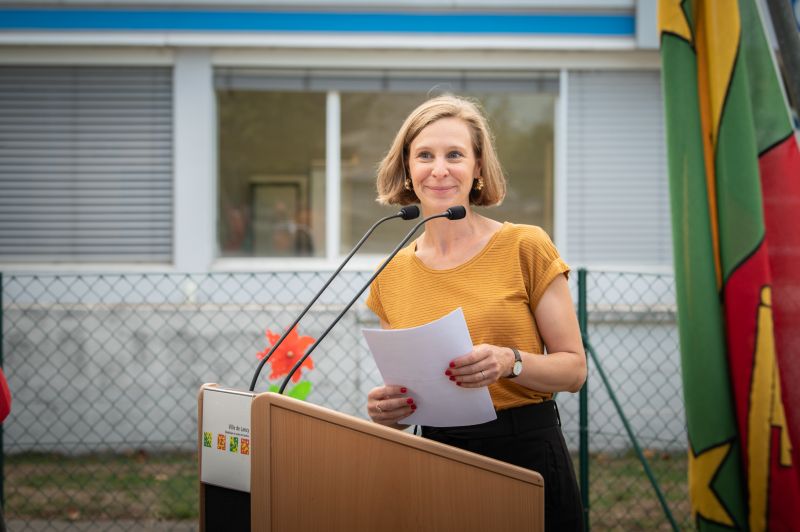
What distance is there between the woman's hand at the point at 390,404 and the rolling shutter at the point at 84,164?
192 inches

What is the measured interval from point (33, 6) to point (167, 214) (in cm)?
204

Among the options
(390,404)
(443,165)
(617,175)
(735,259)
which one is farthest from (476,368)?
(617,175)

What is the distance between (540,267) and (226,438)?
3.00ft

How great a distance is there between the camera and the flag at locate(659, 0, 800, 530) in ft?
8.08

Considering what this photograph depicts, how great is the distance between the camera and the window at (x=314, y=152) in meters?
6.59

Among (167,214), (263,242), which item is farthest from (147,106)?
(263,242)

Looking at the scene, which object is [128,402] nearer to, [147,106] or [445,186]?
[147,106]

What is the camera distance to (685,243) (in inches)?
101

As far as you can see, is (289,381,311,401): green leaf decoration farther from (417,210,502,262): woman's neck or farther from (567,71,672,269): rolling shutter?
(567,71,672,269): rolling shutter

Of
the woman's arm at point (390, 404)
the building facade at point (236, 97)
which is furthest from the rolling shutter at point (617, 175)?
the woman's arm at point (390, 404)

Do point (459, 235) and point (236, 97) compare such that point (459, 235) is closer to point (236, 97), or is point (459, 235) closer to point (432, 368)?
point (432, 368)

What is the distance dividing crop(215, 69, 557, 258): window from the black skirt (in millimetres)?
4736

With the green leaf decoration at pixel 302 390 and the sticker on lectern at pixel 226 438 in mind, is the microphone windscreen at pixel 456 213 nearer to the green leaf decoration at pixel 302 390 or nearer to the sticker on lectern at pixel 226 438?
the sticker on lectern at pixel 226 438

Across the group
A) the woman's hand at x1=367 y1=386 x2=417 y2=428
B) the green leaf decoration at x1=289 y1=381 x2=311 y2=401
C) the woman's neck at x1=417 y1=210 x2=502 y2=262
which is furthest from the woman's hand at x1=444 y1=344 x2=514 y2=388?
the green leaf decoration at x1=289 y1=381 x2=311 y2=401
